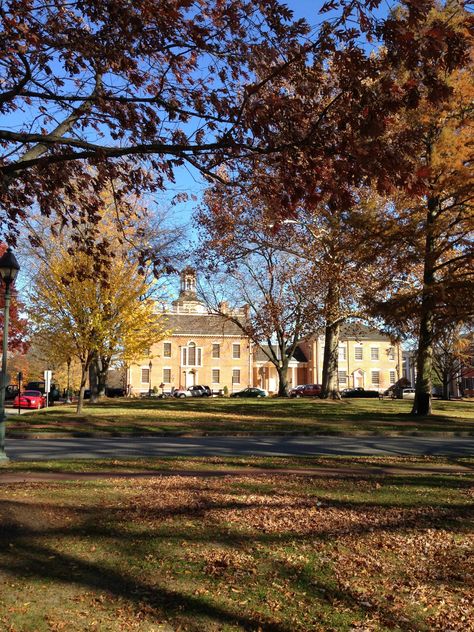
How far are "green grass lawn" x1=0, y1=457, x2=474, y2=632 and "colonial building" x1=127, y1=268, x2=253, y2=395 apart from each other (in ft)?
205

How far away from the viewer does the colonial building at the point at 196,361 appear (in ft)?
231

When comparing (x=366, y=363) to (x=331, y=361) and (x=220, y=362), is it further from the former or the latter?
(x=331, y=361)

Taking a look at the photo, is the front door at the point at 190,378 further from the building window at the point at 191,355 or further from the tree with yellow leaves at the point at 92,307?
the tree with yellow leaves at the point at 92,307

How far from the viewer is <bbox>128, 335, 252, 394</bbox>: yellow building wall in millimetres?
71188

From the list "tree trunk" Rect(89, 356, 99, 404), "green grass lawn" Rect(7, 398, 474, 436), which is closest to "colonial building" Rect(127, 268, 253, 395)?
"tree trunk" Rect(89, 356, 99, 404)

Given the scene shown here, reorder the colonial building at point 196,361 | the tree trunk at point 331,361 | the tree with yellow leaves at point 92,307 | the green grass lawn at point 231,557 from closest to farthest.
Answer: the green grass lawn at point 231,557
the tree with yellow leaves at point 92,307
the tree trunk at point 331,361
the colonial building at point 196,361

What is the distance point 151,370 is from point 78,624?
67.4m

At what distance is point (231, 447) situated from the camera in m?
15.3

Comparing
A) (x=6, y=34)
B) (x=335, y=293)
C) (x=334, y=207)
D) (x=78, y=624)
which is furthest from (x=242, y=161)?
(x=335, y=293)

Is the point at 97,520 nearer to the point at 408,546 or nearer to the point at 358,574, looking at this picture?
the point at 358,574

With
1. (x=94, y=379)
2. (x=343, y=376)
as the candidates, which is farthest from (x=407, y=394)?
(x=94, y=379)

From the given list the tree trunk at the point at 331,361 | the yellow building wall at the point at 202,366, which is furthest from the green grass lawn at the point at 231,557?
the yellow building wall at the point at 202,366

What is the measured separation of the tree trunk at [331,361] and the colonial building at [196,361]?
33130 mm

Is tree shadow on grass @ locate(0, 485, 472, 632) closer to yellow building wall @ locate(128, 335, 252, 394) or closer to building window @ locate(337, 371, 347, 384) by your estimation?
yellow building wall @ locate(128, 335, 252, 394)
